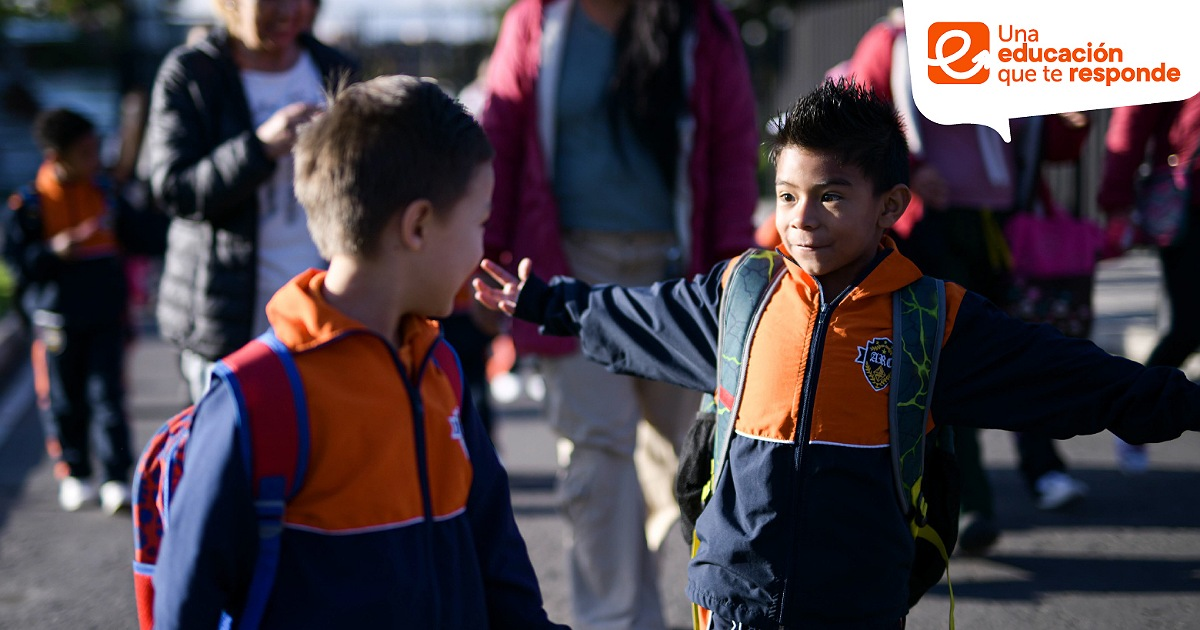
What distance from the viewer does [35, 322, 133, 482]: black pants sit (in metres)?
5.75

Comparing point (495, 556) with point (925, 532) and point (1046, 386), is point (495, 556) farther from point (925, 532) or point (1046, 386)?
point (1046, 386)

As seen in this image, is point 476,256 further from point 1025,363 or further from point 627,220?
point 627,220

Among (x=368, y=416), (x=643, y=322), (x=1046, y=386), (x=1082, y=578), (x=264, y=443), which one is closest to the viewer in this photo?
(x=264, y=443)

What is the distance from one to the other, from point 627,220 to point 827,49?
40.9ft

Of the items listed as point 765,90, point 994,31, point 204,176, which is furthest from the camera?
point 765,90

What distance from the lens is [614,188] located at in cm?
387

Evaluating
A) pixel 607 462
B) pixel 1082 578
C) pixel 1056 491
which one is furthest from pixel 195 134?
pixel 1056 491

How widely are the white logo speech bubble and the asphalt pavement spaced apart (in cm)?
176

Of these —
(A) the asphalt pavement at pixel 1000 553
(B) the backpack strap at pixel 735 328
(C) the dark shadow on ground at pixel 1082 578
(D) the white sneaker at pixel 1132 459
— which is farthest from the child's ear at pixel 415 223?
(D) the white sneaker at pixel 1132 459

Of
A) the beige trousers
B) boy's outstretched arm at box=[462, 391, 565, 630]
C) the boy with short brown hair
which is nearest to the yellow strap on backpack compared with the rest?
boy's outstretched arm at box=[462, 391, 565, 630]

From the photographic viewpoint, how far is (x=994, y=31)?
331cm

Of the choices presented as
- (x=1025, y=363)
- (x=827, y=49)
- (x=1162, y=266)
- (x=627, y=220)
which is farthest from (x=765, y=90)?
(x=1025, y=363)

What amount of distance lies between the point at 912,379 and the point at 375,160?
115 centimetres

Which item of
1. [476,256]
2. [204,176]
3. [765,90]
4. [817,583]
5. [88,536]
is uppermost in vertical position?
[765,90]
